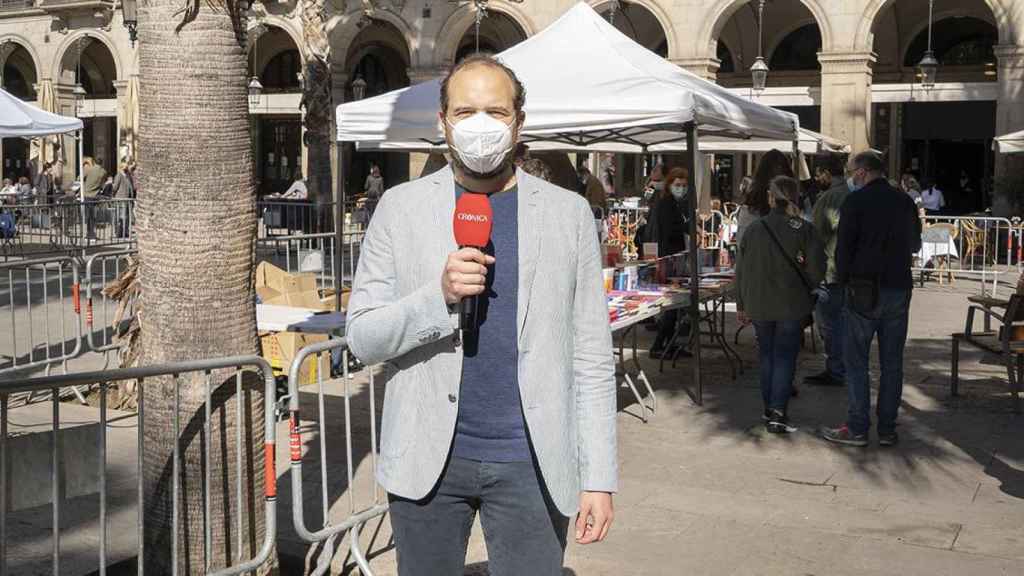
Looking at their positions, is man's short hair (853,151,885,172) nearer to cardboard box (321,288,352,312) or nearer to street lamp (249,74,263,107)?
cardboard box (321,288,352,312)

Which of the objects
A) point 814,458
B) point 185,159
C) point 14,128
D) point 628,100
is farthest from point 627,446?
point 14,128

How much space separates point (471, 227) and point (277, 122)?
108 ft

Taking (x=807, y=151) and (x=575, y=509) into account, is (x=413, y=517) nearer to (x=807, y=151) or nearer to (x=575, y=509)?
(x=575, y=509)

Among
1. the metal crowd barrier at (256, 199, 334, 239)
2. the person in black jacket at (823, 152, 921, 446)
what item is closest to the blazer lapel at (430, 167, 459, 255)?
the person in black jacket at (823, 152, 921, 446)

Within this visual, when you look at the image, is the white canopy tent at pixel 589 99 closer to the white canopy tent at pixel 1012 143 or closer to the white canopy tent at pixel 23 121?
the white canopy tent at pixel 1012 143

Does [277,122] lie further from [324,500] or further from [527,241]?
[527,241]

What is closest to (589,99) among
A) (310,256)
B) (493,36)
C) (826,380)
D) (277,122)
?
(826,380)

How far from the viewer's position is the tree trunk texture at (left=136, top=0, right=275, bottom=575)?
4652 mm

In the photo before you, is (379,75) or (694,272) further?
(379,75)

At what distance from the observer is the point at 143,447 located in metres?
4.54

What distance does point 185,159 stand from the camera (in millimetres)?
4664

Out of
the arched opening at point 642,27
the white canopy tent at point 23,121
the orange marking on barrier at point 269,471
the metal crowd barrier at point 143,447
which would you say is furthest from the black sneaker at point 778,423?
the arched opening at point 642,27

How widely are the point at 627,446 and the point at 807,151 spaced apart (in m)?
11.1

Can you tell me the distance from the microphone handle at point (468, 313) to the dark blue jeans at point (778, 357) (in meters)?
Result: 5.35
